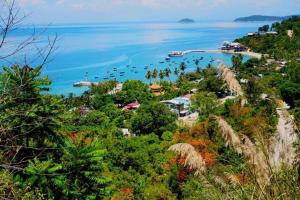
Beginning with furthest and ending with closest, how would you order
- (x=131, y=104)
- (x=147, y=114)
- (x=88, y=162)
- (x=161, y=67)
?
(x=161, y=67) < (x=131, y=104) < (x=147, y=114) < (x=88, y=162)

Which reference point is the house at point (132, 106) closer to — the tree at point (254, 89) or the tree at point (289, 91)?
the tree at point (289, 91)

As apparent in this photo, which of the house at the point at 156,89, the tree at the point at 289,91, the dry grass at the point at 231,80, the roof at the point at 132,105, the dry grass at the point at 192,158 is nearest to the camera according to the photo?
the dry grass at the point at 231,80

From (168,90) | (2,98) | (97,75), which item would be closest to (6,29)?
(2,98)

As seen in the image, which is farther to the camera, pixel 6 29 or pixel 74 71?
pixel 74 71

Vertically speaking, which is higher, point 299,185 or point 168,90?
point 299,185

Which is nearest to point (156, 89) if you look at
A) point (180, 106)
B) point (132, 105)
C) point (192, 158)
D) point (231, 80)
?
point (132, 105)

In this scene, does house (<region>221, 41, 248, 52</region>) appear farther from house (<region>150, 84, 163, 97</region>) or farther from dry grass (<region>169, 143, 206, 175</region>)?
dry grass (<region>169, 143, 206, 175</region>)

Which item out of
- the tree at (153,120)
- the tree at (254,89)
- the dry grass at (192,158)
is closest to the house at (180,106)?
the tree at (153,120)

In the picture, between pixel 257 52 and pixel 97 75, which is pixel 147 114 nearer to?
pixel 97 75
